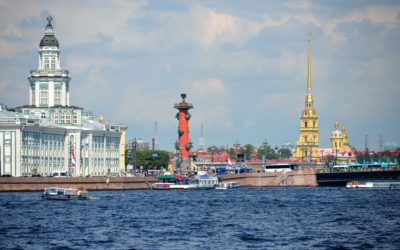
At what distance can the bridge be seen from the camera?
17288 centimetres

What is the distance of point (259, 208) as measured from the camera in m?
99.6

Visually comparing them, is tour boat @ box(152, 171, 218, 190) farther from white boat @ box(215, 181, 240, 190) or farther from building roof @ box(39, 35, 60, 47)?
building roof @ box(39, 35, 60, 47)

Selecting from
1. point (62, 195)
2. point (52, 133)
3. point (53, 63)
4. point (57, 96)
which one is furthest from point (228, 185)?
point (62, 195)

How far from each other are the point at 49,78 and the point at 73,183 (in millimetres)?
37031

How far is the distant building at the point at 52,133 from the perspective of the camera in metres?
155

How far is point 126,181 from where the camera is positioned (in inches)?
5915

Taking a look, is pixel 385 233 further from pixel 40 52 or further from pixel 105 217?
pixel 40 52

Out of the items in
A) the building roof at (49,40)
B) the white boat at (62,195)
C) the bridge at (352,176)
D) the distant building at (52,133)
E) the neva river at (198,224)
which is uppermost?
the building roof at (49,40)

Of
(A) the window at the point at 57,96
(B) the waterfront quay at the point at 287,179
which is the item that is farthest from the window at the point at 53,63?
(B) the waterfront quay at the point at 287,179

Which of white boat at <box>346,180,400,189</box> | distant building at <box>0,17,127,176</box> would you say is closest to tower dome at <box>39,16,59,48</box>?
distant building at <box>0,17,127,176</box>

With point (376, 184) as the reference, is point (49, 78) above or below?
above

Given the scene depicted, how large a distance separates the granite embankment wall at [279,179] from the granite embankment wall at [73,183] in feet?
86.2

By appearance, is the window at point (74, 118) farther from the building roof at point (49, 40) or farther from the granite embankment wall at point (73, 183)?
the granite embankment wall at point (73, 183)

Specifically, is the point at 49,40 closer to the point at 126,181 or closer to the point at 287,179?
the point at 126,181
